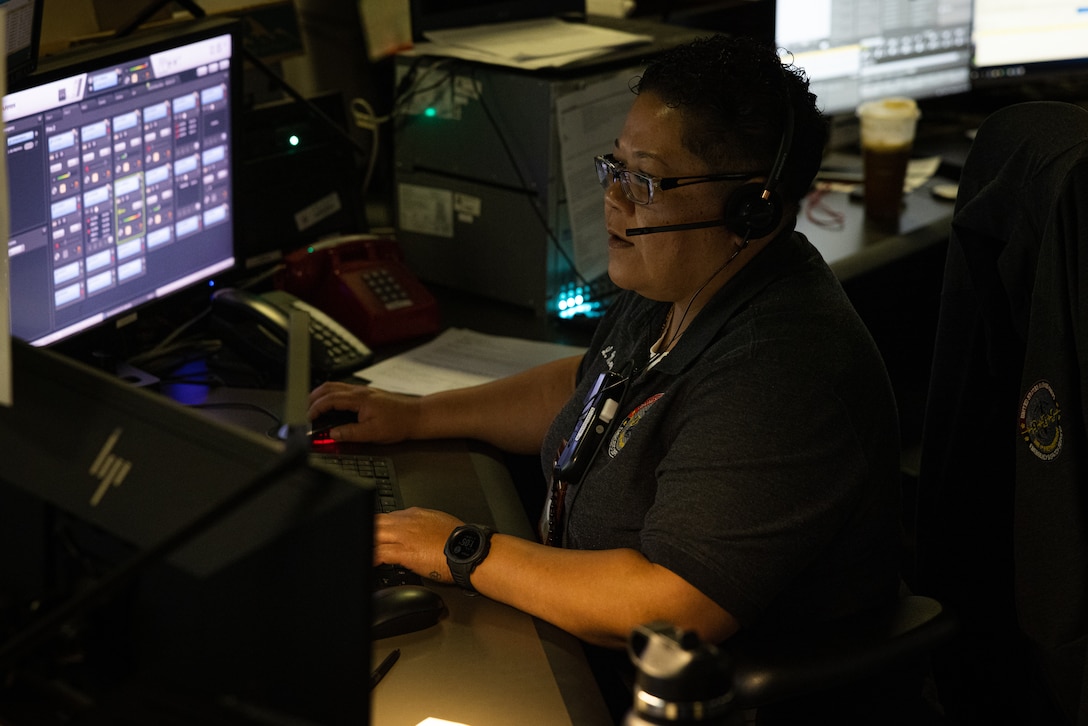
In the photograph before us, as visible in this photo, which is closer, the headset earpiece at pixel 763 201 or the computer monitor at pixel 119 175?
the headset earpiece at pixel 763 201

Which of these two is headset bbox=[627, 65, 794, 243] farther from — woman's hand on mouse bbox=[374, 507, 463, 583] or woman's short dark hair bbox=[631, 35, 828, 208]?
woman's hand on mouse bbox=[374, 507, 463, 583]

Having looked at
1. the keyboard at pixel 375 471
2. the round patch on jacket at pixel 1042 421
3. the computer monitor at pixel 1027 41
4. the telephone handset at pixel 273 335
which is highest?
the computer monitor at pixel 1027 41

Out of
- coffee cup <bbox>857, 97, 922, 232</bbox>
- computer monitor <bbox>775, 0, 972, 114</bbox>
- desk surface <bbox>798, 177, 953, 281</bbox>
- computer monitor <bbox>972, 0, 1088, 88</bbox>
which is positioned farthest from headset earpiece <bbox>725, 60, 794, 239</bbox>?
computer monitor <bbox>972, 0, 1088, 88</bbox>

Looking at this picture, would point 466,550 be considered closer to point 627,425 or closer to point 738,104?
point 627,425

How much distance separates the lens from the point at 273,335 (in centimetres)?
171

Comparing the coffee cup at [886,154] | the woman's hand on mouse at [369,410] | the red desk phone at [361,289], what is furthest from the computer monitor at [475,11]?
the woman's hand on mouse at [369,410]

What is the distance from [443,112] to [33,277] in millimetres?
845

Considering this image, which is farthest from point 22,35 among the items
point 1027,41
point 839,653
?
point 1027,41

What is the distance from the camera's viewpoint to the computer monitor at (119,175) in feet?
4.62

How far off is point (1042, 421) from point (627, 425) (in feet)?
1.44

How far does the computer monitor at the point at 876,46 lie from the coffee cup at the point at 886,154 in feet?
0.53

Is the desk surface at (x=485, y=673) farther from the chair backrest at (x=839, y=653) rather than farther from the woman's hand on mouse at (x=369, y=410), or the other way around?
the woman's hand on mouse at (x=369, y=410)

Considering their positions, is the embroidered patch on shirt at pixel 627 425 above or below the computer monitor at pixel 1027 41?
below

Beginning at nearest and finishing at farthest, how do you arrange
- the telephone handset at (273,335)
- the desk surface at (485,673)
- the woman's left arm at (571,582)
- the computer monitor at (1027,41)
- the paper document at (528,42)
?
the desk surface at (485,673) → the woman's left arm at (571,582) → the telephone handset at (273,335) → the paper document at (528,42) → the computer monitor at (1027,41)
